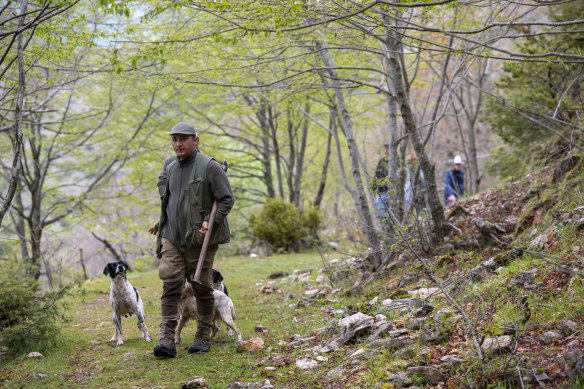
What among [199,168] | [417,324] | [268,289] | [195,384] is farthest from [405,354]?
[268,289]

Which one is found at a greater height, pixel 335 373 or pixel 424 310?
pixel 424 310

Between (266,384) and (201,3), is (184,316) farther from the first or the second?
(201,3)

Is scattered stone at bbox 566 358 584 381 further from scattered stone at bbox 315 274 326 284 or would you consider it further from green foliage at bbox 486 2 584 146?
scattered stone at bbox 315 274 326 284

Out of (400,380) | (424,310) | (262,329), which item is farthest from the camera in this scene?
(262,329)

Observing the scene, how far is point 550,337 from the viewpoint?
3.55m

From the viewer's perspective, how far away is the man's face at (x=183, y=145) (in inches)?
215

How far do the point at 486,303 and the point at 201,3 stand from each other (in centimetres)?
432

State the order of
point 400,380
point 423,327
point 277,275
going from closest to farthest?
point 400,380 → point 423,327 → point 277,275

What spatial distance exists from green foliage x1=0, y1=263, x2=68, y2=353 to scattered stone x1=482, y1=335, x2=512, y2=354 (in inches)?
179

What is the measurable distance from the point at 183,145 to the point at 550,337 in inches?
155

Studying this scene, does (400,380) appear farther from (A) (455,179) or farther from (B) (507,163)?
(B) (507,163)

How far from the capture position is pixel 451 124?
2681 cm

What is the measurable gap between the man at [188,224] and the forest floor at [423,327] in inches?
18.8

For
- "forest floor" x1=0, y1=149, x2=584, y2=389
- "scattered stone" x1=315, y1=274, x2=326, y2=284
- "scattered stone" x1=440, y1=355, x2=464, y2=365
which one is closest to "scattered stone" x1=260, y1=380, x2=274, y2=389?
"forest floor" x1=0, y1=149, x2=584, y2=389
